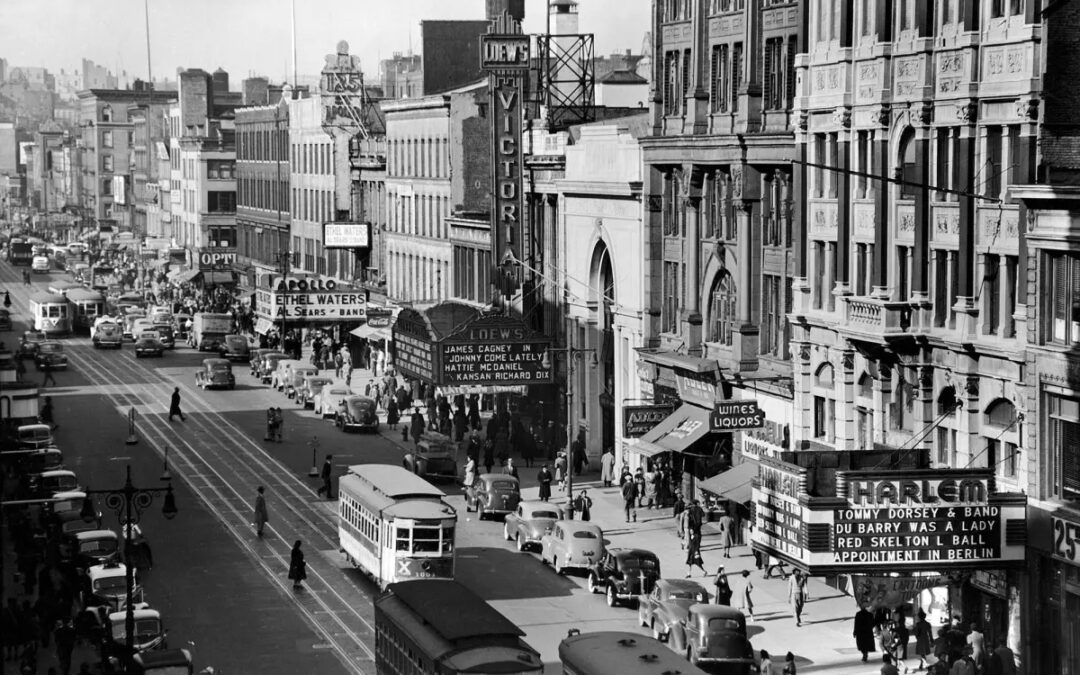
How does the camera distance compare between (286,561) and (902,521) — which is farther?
(286,561)

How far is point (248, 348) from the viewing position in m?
129

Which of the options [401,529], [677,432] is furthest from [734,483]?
[401,529]

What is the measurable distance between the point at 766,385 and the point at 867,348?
31.6ft

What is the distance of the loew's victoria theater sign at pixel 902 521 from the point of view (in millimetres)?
46062

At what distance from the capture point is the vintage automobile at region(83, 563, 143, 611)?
5547 cm

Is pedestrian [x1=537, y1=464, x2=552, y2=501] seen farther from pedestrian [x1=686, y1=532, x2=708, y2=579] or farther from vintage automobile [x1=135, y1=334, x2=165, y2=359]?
vintage automobile [x1=135, y1=334, x2=165, y2=359]

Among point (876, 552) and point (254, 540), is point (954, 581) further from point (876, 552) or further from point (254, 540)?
point (254, 540)

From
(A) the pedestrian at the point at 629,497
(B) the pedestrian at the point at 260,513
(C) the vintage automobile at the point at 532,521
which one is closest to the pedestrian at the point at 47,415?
(B) the pedestrian at the point at 260,513

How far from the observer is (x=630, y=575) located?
57375mm

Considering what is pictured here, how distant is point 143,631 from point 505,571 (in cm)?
1454

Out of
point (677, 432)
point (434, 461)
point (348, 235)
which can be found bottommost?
point (434, 461)

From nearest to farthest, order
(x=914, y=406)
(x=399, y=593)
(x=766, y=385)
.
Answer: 1. (x=399, y=593)
2. (x=914, y=406)
3. (x=766, y=385)

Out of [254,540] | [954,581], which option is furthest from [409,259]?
[954,581]

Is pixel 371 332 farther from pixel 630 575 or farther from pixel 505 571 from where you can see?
pixel 630 575
